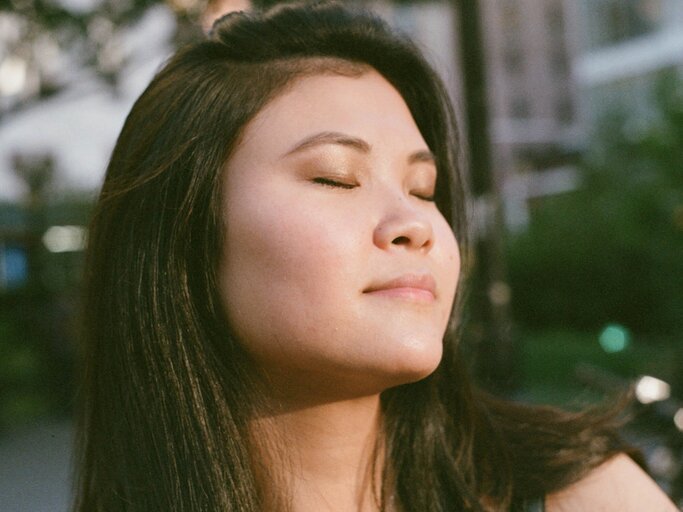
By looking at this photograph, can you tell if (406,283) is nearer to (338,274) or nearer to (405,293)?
(405,293)

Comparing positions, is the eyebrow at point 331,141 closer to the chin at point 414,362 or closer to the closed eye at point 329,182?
the closed eye at point 329,182

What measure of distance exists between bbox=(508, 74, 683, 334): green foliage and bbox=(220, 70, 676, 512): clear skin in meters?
7.54

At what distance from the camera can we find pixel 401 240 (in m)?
1.71

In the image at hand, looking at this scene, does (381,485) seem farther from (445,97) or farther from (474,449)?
(445,97)

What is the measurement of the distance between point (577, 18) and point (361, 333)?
1209 inches

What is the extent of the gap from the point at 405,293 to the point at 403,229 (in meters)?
0.14

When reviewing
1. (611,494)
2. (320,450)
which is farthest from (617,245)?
(320,450)

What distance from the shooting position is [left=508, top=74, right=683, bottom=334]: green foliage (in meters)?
9.49

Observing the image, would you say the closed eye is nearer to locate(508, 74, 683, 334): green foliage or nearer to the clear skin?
the clear skin

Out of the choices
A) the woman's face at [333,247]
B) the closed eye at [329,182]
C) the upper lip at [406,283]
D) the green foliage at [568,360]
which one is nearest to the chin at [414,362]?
the woman's face at [333,247]

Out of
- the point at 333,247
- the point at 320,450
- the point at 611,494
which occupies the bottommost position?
the point at 611,494

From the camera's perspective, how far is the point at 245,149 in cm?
180

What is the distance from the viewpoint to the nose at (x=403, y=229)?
1668 mm

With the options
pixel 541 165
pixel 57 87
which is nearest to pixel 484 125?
pixel 57 87
